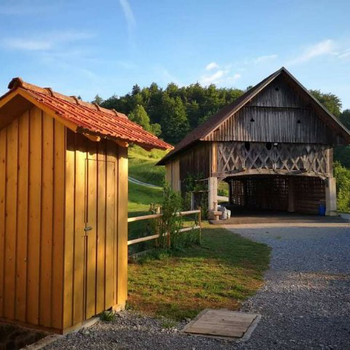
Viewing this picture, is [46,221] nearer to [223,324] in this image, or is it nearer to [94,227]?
[94,227]

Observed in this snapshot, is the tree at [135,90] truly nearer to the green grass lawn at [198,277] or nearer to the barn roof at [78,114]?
the green grass lawn at [198,277]

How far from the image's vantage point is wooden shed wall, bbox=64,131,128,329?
187 inches

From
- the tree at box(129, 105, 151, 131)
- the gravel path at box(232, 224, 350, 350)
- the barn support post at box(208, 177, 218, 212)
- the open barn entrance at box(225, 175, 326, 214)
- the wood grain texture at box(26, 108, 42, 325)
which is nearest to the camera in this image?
the gravel path at box(232, 224, 350, 350)

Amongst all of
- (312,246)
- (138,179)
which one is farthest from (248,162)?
(138,179)

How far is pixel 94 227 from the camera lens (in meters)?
5.20

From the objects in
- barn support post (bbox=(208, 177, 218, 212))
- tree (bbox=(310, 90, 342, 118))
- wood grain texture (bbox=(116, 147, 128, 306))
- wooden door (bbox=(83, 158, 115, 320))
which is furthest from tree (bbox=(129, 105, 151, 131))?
wooden door (bbox=(83, 158, 115, 320))

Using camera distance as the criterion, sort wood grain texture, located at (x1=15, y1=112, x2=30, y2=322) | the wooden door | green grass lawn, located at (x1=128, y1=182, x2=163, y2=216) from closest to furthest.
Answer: wood grain texture, located at (x1=15, y1=112, x2=30, y2=322) → the wooden door → green grass lawn, located at (x1=128, y1=182, x2=163, y2=216)

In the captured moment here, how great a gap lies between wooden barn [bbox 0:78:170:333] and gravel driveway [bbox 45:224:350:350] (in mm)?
448

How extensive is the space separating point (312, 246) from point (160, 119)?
7544cm

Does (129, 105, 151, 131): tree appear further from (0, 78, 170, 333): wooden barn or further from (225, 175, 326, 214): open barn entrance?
(0, 78, 170, 333): wooden barn

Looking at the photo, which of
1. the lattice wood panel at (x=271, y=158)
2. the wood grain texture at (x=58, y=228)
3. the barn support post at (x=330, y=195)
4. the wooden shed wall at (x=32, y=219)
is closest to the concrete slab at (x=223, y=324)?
the wood grain texture at (x=58, y=228)

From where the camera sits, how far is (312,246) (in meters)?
11.5

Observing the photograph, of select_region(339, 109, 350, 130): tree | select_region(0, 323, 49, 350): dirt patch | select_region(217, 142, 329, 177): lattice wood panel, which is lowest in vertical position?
select_region(0, 323, 49, 350): dirt patch

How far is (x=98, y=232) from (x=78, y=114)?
1.56 meters
